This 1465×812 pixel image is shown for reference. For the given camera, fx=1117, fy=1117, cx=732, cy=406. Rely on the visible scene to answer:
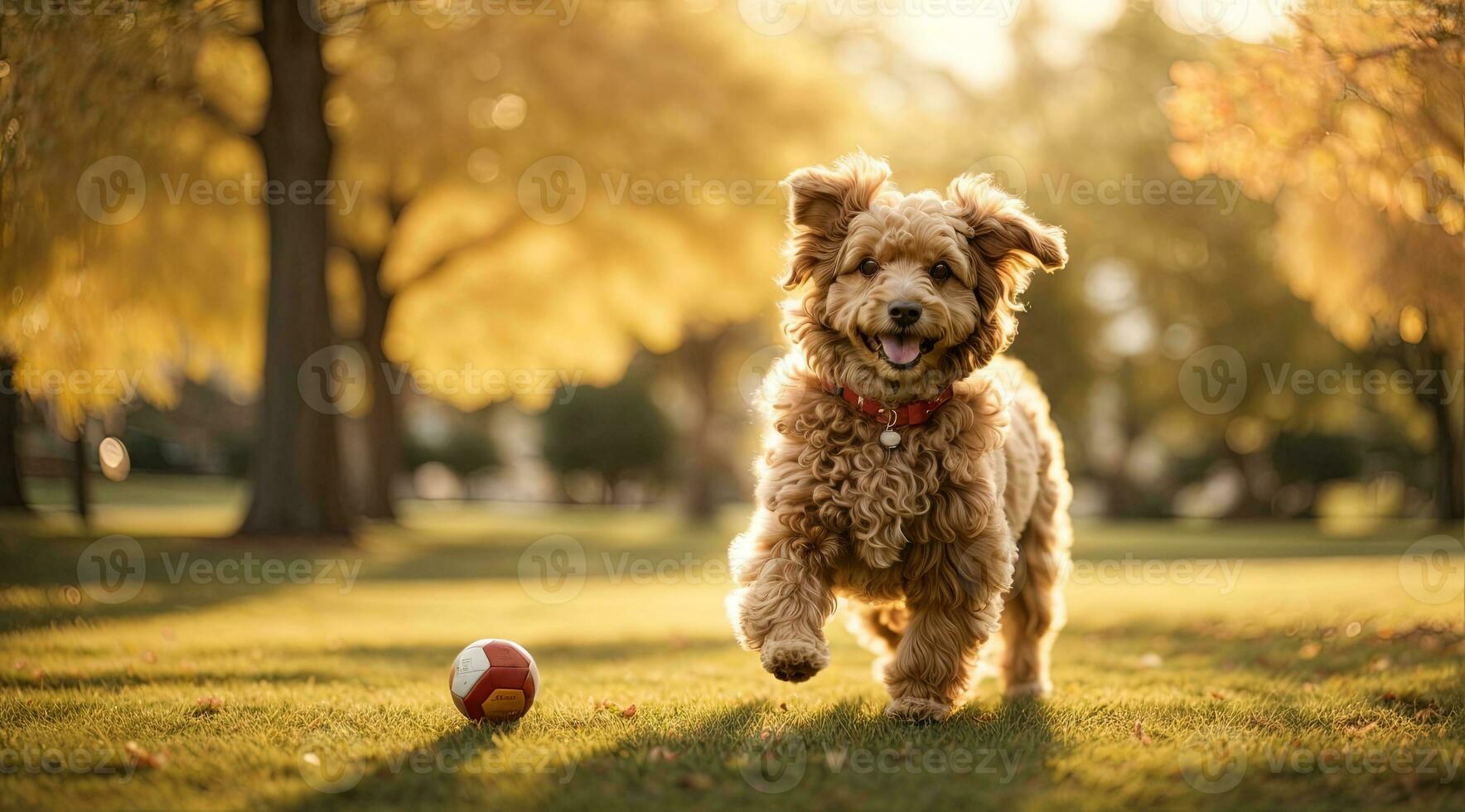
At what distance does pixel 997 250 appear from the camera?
4.59m

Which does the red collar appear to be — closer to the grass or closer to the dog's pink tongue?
the dog's pink tongue

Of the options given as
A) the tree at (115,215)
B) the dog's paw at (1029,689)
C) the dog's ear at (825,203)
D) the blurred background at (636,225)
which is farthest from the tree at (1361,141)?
the tree at (115,215)

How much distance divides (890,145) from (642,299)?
25.2 feet

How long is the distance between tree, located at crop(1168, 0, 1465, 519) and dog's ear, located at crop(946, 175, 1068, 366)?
2974mm

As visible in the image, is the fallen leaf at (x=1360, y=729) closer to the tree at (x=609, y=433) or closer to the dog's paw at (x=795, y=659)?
the dog's paw at (x=795, y=659)


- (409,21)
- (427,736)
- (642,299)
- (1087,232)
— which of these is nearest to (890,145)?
(1087,232)

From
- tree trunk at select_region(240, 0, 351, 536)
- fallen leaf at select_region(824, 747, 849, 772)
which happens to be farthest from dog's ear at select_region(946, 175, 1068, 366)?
tree trunk at select_region(240, 0, 351, 536)

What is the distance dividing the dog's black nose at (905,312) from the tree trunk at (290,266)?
1108cm

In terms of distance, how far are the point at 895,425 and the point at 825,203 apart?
980mm

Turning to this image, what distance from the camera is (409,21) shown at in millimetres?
16453

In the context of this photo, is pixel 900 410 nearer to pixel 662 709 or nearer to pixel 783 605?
pixel 783 605

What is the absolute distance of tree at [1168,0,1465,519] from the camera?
6.23 metres

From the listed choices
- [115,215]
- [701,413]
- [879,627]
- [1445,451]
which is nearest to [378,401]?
[115,215]

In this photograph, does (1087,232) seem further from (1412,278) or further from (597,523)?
(1412,278)
